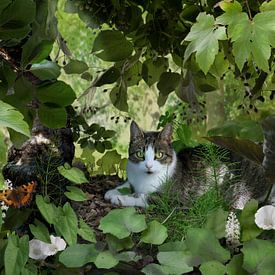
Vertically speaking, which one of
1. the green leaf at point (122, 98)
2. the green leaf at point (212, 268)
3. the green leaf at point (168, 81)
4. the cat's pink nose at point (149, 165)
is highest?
the green leaf at point (212, 268)

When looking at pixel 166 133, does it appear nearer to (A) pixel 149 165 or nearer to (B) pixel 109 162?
(A) pixel 149 165

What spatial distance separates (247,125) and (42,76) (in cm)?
57

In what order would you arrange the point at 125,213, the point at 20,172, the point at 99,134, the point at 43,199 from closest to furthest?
the point at 125,213 → the point at 43,199 → the point at 20,172 → the point at 99,134

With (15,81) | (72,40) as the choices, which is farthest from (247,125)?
(72,40)

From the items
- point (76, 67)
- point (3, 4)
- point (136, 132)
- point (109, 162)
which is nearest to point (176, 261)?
point (3, 4)

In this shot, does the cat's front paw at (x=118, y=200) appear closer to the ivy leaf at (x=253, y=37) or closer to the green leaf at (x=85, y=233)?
the green leaf at (x=85, y=233)

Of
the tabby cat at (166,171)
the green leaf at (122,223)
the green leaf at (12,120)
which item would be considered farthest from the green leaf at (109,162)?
the green leaf at (12,120)

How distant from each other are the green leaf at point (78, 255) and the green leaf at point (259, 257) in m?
0.26

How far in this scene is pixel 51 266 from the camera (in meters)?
1.27

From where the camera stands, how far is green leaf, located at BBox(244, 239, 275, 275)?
112 cm

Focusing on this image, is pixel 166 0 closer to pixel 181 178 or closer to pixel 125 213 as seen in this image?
pixel 181 178

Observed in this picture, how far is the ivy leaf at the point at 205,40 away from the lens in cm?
108

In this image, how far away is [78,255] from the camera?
1.21 m

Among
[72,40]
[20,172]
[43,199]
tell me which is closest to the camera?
[43,199]
